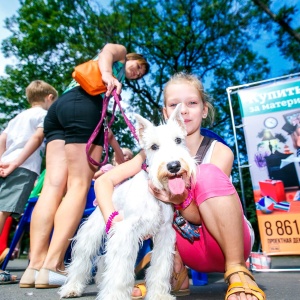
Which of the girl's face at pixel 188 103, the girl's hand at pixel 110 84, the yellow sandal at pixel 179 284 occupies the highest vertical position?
the girl's hand at pixel 110 84

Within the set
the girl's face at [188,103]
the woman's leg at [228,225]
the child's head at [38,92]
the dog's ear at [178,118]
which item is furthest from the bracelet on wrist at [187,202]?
the child's head at [38,92]

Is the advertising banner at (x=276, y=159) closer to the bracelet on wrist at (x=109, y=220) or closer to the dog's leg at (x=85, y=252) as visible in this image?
the dog's leg at (x=85, y=252)

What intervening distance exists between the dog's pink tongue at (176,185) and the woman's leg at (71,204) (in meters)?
1.12

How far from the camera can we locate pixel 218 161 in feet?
8.41

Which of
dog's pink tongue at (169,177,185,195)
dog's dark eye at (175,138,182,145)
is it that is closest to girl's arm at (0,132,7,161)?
dog's dark eye at (175,138,182,145)

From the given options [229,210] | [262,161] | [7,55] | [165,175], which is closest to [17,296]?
[165,175]

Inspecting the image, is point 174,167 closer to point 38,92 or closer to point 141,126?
point 141,126

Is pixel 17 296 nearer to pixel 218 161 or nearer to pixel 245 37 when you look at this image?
pixel 218 161

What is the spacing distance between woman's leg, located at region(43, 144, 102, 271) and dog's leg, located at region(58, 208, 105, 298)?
0.17m

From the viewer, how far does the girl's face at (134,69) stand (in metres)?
3.72

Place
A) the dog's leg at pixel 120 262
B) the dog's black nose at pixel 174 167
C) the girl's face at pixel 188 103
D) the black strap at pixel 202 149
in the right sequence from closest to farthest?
the dog's leg at pixel 120 262
the dog's black nose at pixel 174 167
the black strap at pixel 202 149
the girl's face at pixel 188 103

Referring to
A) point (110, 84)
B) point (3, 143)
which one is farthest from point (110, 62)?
point (3, 143)

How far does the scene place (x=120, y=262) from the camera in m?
2.00

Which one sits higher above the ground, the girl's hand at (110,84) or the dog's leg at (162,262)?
the girl's hand at (110,84)
